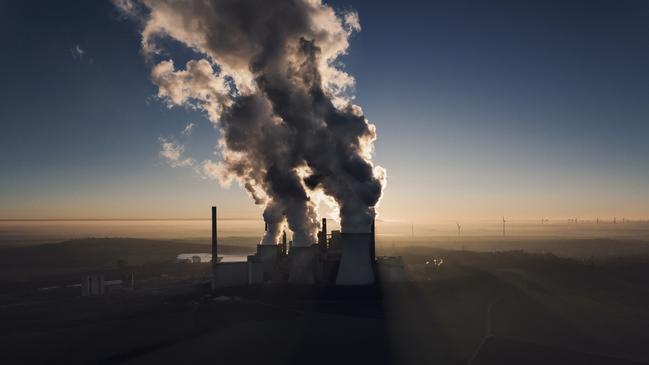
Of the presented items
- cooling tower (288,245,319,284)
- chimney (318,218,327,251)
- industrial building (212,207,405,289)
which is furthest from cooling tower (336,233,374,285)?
chimney (318,218,327,251)

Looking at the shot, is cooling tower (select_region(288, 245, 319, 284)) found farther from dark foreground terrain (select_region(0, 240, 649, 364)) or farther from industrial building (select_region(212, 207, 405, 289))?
dark foreground terrain (select_region(0, 240, 649, 364))

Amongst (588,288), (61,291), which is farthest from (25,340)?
(588,288)

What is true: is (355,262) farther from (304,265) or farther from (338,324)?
(338,324)

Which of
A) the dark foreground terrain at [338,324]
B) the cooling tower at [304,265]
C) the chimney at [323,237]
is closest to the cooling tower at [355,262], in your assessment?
the dark foreground terrain at [338,324]

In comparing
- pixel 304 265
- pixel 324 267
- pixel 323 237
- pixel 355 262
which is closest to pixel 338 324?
pixel 355 262

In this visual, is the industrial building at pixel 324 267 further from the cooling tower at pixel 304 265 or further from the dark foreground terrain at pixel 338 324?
the dark foreground terrain at pixel 338 324

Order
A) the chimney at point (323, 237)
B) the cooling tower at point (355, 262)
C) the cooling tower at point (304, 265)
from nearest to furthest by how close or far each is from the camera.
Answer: the cooling tower at point (355, 262)
the cooling tower at point (304, 265)
the chimney at point (323, 237)

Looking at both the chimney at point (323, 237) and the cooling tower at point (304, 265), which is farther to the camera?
the chimney at point (323, 237)
